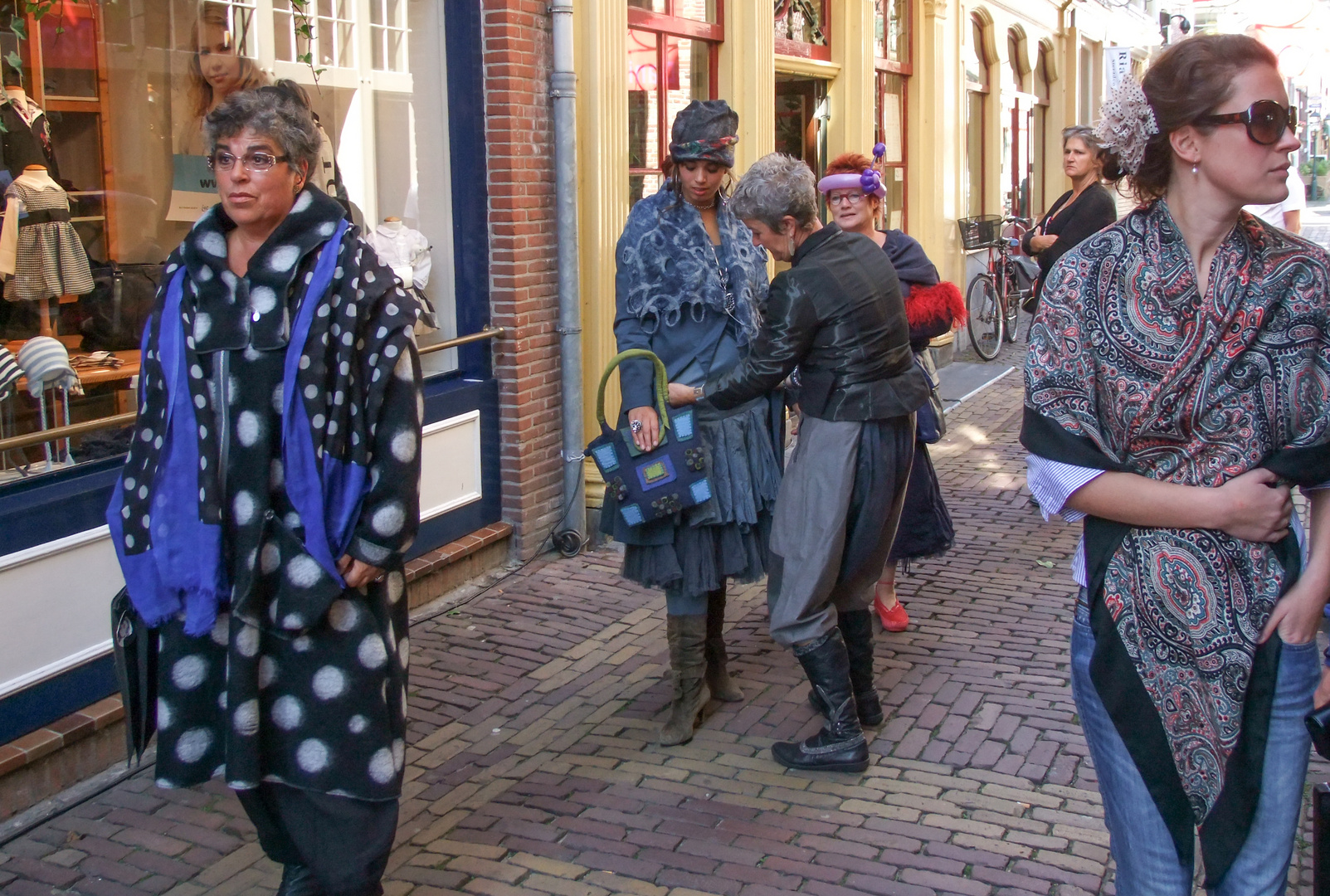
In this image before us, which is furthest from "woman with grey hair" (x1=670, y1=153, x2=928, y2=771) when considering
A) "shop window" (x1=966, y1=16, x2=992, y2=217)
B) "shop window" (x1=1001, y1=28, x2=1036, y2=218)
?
"shop window" (x1=1001, y1=28, x2=1036, y2=218)

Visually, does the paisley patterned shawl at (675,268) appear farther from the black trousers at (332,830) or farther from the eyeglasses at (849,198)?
the black trousers at (332,830)

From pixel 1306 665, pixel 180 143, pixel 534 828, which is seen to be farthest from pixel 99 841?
pixel 1306 665

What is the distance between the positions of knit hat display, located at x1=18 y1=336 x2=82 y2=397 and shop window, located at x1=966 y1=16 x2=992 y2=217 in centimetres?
1190

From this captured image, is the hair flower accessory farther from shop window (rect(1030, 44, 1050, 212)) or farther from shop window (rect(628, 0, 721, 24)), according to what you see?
shop window (rect(1030, 44, 1050, 212))

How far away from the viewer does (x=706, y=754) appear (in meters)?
4.40

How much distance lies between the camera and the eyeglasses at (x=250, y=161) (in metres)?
2.97

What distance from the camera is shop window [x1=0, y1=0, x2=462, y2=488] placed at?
462 centimetres

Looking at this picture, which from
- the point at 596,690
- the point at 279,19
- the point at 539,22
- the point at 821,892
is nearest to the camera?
the point at 821,892

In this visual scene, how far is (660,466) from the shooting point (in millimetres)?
4262

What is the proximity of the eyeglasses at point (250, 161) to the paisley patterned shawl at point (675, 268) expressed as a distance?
1555mm

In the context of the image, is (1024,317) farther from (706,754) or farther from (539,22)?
(706,754)

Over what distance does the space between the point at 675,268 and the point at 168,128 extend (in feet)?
7.25

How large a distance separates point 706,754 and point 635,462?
0.97 meters

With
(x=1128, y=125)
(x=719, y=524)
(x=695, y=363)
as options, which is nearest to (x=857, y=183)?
(x=695, y=363)
